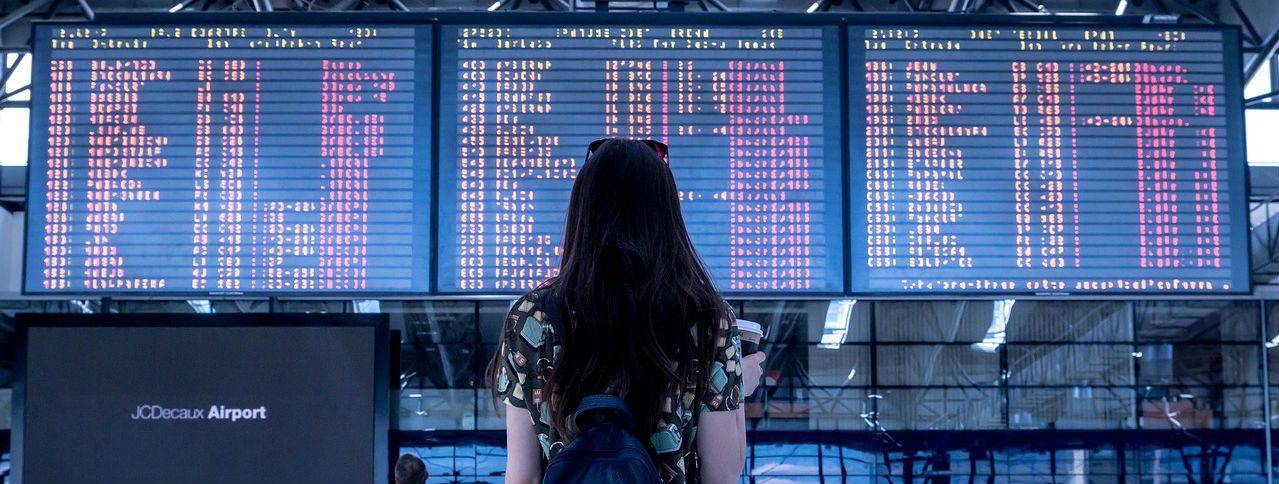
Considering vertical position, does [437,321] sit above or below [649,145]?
below

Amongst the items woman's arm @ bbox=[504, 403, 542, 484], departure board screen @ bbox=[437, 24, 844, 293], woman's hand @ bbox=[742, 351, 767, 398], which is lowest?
woman's arm @ bbox=[504, 403, 542, 484]

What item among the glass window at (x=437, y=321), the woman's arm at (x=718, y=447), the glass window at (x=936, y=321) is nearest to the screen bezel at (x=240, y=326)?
the woman's arm at (x=718, y=447)

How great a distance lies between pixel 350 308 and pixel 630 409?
14043 mm

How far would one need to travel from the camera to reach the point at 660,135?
Result: 4742mm

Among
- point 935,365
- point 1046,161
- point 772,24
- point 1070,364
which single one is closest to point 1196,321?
point 1070,364

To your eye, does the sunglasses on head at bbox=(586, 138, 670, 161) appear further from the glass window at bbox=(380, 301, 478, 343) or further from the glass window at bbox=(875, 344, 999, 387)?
the glass window at bbox=(875, 344, 999, 387)

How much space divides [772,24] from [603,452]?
3.77 metres

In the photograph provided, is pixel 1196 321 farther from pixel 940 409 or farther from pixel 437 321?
pixel 437 321

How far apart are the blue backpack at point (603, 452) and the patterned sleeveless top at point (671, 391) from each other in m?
0.09

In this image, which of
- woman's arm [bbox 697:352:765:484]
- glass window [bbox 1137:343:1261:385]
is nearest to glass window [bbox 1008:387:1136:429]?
glass window [bbox 1137:343:1261:385]

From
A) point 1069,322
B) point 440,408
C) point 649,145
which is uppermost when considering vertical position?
point 649,145

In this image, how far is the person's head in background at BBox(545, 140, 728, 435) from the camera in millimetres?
1408

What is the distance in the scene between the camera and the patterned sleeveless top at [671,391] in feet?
4.75

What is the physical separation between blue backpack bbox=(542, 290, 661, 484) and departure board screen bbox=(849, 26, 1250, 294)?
339 cm
